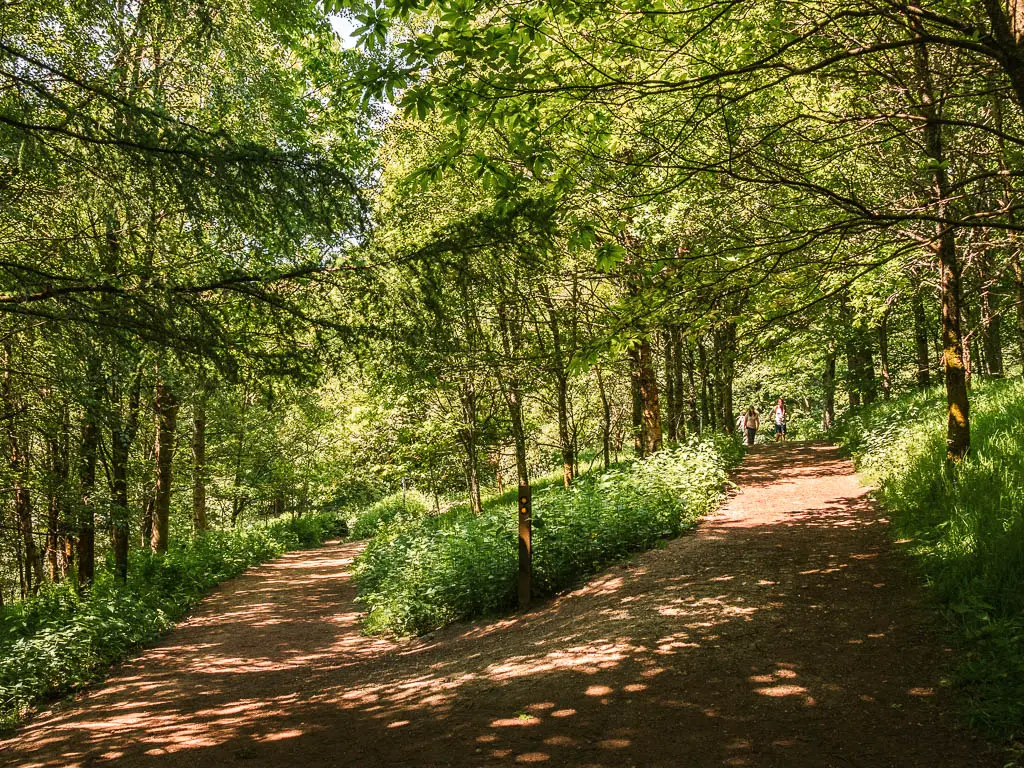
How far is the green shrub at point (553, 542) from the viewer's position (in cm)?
870

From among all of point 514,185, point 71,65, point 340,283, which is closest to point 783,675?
point 514,185

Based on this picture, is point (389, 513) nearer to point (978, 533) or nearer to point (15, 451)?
point (15, 451)

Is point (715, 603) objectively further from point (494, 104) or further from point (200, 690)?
point (200, 690)

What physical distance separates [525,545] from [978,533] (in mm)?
4817

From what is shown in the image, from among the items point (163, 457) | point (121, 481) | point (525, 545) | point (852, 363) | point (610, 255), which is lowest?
point (525, 545)

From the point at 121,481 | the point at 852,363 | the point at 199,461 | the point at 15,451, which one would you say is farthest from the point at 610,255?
the point at 852,363

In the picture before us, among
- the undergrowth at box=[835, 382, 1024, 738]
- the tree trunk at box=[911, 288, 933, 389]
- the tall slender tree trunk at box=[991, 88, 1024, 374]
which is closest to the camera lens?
the tall slender tree trunk at box=[991, 88, 1024, 374]

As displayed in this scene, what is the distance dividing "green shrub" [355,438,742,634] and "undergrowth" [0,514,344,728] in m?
3.53

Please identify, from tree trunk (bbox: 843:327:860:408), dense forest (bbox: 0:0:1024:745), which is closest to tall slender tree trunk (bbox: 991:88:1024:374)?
dense forest (bbox: 0:0:1024:745)

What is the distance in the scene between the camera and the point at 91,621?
8641 mm

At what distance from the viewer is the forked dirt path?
402 centimetres

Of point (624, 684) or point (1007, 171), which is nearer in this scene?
point (1007, 171)

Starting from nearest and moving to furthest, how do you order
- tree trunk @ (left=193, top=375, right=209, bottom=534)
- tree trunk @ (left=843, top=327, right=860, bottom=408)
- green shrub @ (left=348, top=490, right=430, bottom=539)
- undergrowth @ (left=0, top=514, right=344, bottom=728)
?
undergrowth @ (left=0, top=514, right=344, bottom=728) → tree trunk @ (left=193, top=375, right=209, bottom=534) → tree trunk @ (left=843, top=327, right=860, bottom=408) → green shrub @ (left=348, top=490, right=430, bottom=539)

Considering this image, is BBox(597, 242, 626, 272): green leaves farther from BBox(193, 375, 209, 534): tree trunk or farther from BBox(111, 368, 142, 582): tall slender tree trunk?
BBox(193, 375, 209, 534): tree trunk
